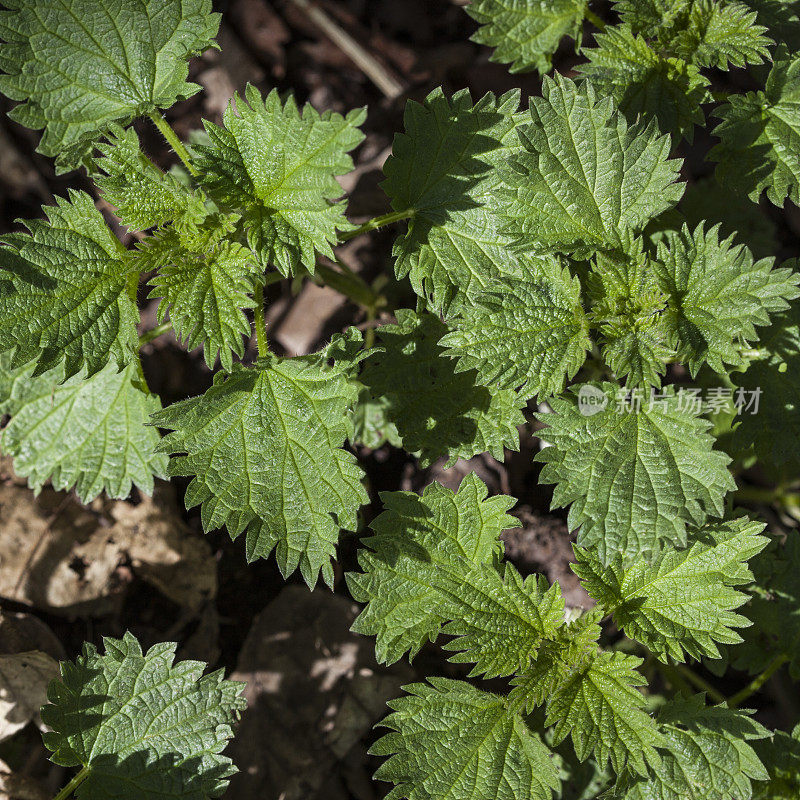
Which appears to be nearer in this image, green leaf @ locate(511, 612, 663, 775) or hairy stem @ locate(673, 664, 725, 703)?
green leaf @ locate(511, 612, 663, 775)

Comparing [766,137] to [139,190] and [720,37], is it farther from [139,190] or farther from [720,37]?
[139,190]

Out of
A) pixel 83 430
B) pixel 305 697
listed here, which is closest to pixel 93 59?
pixel 83 430

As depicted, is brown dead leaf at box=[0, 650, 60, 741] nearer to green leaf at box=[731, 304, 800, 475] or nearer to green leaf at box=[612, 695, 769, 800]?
green leaf at box=[612, 695, 769, 800]

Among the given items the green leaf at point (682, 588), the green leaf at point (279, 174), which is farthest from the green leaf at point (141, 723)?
the green leaf at point (279, 174)

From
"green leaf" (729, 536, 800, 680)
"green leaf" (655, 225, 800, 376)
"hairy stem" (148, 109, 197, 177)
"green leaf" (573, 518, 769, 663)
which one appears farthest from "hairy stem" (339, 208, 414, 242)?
"green leaf" (729, 536, 800, 680)

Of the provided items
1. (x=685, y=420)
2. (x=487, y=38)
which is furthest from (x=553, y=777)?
(x=487, y=38)
